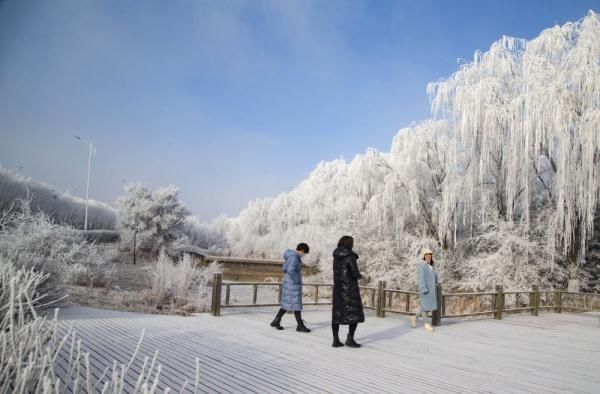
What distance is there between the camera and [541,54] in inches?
631

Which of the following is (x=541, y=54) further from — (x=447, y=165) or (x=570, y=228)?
(x=570, y=228)

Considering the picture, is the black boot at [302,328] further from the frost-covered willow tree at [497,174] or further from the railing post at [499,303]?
the frost-covered willow tree at [497,174]

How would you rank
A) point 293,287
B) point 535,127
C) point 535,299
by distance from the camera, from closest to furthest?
point 293,287, point 535,299, point 535,127

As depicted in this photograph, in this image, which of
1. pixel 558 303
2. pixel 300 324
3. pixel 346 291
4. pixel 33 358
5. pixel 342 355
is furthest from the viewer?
pixel 558 303

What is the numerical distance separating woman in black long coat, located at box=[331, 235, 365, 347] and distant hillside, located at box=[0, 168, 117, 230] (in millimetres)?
34392

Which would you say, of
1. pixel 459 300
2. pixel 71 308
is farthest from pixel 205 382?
pixel 459 300

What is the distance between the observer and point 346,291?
6.34 m

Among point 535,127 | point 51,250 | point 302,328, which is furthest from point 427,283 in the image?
point 51,250

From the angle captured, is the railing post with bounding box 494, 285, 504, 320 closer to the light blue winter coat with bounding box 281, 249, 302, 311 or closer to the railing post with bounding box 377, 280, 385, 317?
the railing post with bounding box 377, 280, 385, 317

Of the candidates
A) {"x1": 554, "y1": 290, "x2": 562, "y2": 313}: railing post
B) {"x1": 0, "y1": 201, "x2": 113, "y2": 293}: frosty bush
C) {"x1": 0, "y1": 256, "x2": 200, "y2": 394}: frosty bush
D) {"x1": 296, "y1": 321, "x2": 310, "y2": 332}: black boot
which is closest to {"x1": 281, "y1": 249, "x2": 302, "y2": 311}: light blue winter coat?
{"x1": 296, "y1": 321, "x2": 310, "y2": 332}: black boot

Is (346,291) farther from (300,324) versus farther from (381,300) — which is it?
(381,300)

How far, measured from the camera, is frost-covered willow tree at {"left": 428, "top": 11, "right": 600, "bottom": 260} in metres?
13.2

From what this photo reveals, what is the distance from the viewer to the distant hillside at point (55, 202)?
38312mm

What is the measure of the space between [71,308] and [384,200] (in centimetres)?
1117
